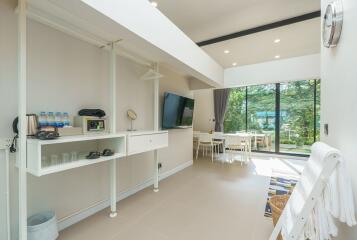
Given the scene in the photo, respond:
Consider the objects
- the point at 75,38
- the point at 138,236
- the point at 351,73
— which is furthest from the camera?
the point at 75,38

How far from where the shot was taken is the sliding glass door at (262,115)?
5.79m

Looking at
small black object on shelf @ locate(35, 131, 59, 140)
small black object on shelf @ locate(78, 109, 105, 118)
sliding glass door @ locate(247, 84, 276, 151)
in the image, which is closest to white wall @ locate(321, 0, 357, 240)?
small black object on shelf @ locate(35, 131, 59, 140)

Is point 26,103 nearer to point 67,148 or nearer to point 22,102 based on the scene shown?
point 22,102

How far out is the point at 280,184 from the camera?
3281 mm

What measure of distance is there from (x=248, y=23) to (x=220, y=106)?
4.01 metres

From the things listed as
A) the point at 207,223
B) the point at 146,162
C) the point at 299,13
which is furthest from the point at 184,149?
the point at 299,13

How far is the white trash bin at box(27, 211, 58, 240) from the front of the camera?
1530mm

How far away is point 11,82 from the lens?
156 centimetres

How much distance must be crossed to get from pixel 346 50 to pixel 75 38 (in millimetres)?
2571

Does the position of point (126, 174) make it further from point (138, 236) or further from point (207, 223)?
point (207, 223)

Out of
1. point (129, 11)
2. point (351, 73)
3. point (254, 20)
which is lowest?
point (351, 73)

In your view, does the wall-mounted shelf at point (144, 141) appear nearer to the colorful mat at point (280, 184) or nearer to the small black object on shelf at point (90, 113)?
the small black object on shelf at point (90, 113)

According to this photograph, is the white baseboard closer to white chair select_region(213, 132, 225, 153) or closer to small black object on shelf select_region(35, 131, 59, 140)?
small black object on shelf select_region(35, 131, 59, 140)

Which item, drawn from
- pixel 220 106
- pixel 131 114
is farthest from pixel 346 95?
Result: pixel 220 106
